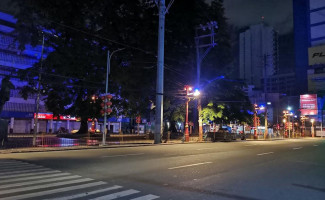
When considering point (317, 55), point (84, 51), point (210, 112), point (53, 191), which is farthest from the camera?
point (317, 55)

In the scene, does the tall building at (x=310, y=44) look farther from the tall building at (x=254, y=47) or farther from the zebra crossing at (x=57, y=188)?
the zebra crossing at (x=57, y=188)

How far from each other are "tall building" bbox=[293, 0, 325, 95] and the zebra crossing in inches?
3474

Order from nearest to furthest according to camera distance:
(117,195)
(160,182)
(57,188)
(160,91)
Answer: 1. (117,195)
2. (57,188)
3. (160,182)
4. (160,91)

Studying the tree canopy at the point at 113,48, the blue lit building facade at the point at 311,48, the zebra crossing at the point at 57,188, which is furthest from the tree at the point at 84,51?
the blue lit building facade at the point at 311,48

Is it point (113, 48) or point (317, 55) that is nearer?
point (113, 48)

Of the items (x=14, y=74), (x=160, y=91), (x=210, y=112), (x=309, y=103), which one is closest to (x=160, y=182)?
(x=160, y=91)

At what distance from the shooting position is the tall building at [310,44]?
8162 cm

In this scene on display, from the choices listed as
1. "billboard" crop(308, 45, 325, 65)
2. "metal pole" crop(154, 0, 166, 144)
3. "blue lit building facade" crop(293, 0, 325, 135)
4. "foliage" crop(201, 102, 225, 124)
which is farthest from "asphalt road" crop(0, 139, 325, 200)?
"billboard" crop(308, 45, 325, 65)

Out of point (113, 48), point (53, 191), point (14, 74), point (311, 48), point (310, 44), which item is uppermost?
point (310, 44)

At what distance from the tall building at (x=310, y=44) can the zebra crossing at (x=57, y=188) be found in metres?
88.2

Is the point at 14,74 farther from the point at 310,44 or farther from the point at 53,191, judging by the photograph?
the point at 310,44

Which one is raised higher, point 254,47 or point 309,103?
point 254,47

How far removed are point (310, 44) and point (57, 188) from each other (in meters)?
106

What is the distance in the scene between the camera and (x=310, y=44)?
95125 mm
